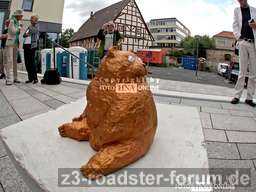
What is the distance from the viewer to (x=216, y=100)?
13.8ft

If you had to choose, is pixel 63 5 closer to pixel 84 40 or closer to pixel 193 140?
pixel 193 140

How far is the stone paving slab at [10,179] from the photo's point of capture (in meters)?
1.91

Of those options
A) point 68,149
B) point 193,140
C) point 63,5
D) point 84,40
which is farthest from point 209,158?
point 84,40

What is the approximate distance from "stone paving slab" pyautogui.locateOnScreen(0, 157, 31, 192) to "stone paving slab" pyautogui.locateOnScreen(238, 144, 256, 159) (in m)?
1.80

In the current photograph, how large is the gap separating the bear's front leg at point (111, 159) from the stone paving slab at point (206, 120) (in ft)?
3.80

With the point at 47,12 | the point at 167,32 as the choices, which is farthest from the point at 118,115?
the point at 167,32

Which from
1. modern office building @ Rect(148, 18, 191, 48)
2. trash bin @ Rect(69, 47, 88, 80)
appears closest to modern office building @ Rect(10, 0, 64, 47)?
trash bin @ Rect(69, 47, 88, 80)

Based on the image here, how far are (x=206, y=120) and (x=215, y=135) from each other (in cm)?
45

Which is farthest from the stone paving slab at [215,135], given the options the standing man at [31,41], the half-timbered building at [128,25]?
the half-timbered building at [128,25]

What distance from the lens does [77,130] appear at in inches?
94.7

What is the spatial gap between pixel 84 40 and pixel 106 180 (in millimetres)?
33451

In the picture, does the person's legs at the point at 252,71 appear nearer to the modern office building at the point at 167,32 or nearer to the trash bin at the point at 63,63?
the trash bin at the point at 63,63

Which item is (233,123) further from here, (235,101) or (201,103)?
(235,101)

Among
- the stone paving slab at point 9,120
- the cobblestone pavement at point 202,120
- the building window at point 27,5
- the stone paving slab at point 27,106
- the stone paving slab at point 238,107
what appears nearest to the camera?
the cobblestone pavement at point 202,120
